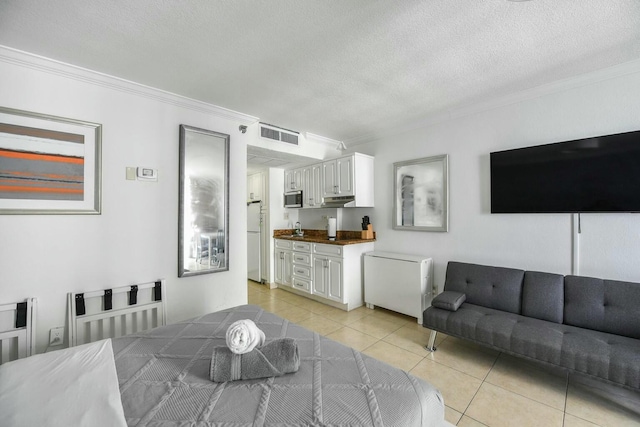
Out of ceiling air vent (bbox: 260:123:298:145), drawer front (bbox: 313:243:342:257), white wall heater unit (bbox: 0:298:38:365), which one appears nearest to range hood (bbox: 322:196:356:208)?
drawer front (bbox: 313:243:342:257)

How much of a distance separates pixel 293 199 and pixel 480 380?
368 cm

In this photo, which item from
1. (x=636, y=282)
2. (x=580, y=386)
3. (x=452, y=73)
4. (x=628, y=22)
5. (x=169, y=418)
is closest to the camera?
(x=169, y=418)

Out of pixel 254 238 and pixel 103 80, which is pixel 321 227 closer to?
pixel 254 238

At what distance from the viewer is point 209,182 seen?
2.91m

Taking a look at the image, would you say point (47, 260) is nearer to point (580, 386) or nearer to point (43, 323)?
point (43, 323)

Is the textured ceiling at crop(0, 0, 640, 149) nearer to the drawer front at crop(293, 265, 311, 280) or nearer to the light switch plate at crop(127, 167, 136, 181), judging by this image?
the light switch plate at crop(127, 167, 136, 181)

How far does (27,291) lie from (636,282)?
492 cm

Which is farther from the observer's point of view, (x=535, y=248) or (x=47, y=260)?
(x=535, y=248)

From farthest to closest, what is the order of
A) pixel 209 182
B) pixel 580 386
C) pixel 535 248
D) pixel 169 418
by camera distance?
pixel 209 182 → pixel 535 248 → pixel 580 386 → pixel 169 418

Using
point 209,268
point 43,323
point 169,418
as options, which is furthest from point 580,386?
point 43,323

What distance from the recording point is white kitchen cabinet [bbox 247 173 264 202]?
5176 millimetres

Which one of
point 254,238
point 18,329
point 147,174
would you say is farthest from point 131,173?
point 254,238

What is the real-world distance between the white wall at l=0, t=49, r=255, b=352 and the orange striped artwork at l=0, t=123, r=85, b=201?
17 centimetres

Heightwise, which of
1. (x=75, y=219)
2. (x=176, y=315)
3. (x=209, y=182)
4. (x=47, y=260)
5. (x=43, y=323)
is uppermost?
(x=209, y=182)
